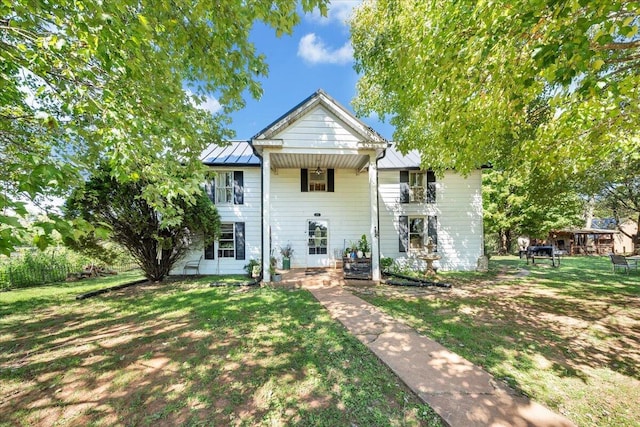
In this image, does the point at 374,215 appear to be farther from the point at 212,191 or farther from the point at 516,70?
the point at 212,191

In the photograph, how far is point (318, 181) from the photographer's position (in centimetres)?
1208

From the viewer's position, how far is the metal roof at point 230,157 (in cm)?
1165

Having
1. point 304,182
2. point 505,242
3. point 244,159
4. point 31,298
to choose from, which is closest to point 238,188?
point 244,159

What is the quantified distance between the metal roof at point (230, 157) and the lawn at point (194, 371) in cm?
719

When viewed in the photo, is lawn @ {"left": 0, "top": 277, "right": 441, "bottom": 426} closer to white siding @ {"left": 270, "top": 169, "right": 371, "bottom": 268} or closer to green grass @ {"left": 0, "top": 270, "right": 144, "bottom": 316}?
green grass @ {"left": 0, "top": 270, "right": 144, "bottom": 316}

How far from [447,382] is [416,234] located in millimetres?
9925

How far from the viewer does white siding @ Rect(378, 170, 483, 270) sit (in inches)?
484

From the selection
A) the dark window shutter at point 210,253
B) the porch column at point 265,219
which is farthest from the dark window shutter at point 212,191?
the porch column at point 265,219

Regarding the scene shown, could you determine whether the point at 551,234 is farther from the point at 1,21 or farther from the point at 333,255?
the point at 1,21

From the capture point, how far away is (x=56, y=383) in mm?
3199

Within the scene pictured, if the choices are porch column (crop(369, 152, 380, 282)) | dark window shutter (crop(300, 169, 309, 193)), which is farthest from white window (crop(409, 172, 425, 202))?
dark window shutter (crop(300, 169, 309, 193))

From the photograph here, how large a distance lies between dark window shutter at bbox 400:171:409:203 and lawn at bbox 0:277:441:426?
26.1 ft

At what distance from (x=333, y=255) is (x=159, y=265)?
23.4 ft

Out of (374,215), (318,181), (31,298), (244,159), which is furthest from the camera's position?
(244,159)
